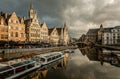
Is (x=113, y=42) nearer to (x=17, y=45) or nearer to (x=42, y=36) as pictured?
(x=42, y=36)

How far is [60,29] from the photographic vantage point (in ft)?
415

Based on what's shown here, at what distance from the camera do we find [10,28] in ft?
208

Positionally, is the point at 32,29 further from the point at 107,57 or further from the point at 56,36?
the point at 107,57

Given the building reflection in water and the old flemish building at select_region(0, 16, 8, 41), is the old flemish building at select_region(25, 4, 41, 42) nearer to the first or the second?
the old flemish building at select_region(0, 16, 8, 41)

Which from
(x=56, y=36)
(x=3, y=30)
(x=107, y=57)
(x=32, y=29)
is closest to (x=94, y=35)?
(x=56, y=36)

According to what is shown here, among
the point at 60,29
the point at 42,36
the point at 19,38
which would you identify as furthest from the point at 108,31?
the point at 19,38

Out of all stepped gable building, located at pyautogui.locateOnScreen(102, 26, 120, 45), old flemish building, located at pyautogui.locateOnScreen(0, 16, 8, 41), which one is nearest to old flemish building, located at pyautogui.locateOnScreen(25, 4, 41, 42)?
old flemish building, located at pyautogui.locateOnScreen(0, 16, 8, 41)

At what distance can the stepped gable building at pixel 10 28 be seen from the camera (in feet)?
197

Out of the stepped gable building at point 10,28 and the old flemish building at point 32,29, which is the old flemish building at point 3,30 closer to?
the stepped gable building at point 10,28

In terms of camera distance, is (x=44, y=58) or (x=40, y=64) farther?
(x=44, y=58)

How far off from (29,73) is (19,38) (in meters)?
39.4

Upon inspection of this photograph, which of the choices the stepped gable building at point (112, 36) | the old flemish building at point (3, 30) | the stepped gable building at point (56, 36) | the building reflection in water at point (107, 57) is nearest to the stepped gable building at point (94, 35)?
the stepped gable building at point (112, 36)

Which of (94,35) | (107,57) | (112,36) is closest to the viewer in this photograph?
(107,57)

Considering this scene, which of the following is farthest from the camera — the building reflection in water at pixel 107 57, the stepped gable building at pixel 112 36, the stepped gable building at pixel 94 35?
the stepped gable building at pixel 94 35
